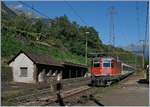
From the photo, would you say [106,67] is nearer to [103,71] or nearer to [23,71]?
[103,71]

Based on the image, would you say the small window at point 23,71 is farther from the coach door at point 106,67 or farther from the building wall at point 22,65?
the coach door at point 106,67

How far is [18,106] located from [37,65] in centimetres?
3034

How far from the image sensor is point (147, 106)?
1678cm

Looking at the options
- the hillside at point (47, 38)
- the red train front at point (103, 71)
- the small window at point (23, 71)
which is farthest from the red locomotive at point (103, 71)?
the hillside at point (47, 38)

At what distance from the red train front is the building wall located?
10215 millimetres

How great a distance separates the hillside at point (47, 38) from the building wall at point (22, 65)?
6.73 ft

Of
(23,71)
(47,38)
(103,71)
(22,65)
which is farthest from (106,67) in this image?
(47,38)

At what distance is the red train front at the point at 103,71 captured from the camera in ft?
124

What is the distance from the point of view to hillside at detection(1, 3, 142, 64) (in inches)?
2267

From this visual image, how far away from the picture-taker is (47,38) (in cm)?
8919

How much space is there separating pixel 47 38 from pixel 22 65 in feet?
137

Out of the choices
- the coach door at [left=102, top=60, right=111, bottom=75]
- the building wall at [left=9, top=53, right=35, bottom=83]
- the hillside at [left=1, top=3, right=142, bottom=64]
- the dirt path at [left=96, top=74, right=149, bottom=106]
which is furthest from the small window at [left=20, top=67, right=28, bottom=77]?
the dirt path at [left=96, top=74, right=149, bottom=106]

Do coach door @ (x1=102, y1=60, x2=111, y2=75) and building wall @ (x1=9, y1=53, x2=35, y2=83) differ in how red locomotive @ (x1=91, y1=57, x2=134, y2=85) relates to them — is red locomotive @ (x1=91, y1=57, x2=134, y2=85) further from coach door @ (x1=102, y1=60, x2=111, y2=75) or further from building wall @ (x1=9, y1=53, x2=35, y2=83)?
building wall @ (x1=9, y1=53, x2=35, y2=83)

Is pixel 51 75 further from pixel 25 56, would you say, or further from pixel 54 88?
pixel 54 88
